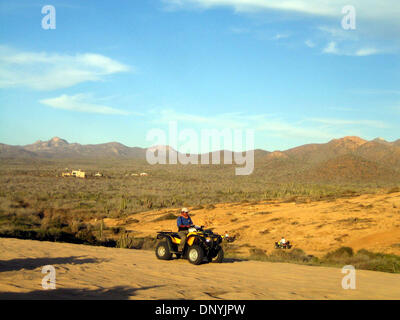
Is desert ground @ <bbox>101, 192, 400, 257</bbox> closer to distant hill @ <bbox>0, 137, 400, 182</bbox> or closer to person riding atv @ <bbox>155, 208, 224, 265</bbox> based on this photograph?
person riding atv @ <bbox>155, 208, 224, 265</bbox>

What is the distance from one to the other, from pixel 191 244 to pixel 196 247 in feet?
→ 1.34

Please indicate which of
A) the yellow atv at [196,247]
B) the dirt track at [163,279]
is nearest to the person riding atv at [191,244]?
the yellow atv at [196,247]

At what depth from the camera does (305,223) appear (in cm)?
2456

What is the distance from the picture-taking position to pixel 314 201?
32.3 m

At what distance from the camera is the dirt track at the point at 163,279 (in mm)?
8211

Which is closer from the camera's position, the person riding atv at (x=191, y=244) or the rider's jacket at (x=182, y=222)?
the person riding atv at (x=191, y=244)

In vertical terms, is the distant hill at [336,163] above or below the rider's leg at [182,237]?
above

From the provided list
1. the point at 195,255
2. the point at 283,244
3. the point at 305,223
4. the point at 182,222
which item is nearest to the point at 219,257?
the point at 195,255

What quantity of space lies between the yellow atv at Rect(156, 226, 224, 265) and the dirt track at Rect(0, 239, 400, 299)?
32 centimetres
